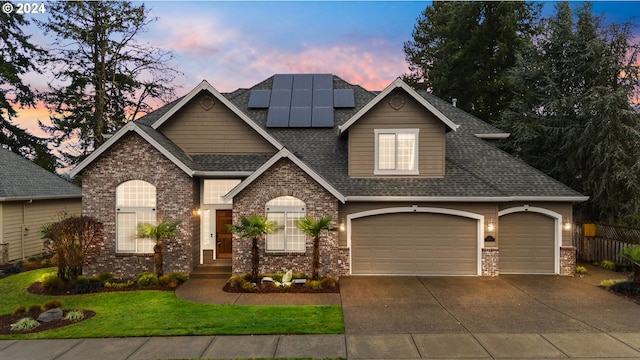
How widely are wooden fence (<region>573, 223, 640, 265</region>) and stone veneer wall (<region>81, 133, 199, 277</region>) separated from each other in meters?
16.8

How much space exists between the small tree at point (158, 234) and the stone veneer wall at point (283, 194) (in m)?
2.18

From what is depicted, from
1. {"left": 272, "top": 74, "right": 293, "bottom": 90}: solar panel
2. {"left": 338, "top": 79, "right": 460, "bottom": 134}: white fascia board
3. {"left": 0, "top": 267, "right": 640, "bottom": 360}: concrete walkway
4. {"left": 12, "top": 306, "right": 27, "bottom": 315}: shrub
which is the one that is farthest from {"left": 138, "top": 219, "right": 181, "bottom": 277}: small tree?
{"left": 272, "top": 74, "right": 293, "bottom": 90}: solar panel

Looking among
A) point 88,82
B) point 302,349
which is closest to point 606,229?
point 302,349

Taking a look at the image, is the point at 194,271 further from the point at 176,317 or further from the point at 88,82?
the point at 88,82

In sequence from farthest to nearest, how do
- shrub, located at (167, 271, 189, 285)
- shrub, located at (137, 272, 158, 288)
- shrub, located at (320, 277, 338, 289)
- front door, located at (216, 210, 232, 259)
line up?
front door, located at (216, 210, 232, 259)
shrub, located at (167, 271, 189, 285)
shrub, located at (137, 272, 158, 288)
shrub, located at (320, 277, 338, 289)

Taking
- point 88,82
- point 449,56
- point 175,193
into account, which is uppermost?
point 449,56

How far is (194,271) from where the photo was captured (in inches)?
539

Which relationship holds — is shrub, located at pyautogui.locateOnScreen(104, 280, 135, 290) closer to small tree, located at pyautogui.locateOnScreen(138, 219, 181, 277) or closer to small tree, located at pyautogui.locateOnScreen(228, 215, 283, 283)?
small tree, located at pyautogui.locateOnScreen(138, 219, 181, 277)

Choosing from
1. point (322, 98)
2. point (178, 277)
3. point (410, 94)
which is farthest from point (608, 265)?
point (178, 277)

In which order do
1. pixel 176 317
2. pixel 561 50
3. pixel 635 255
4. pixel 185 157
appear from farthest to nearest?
pixel 561 50 < pixel 185 157 < pixel 635 255 < pixel 176 317

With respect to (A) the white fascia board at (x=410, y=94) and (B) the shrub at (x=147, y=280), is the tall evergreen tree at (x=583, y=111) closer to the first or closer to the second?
(A) the white fascia board at (x=410, y=94)

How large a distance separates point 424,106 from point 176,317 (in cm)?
1124

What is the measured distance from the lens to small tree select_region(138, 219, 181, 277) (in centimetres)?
1240

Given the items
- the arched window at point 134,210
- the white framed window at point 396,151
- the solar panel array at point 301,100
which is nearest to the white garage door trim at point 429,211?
the white framed window at point 396,151
